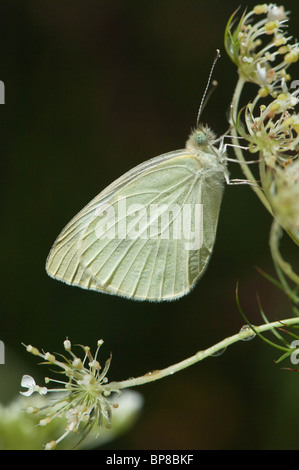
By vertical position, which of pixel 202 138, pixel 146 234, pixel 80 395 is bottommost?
pixel 80 395

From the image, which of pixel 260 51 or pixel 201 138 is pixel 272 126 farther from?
pixel 201 138

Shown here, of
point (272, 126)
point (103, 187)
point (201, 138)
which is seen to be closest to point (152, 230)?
point (201, 138)

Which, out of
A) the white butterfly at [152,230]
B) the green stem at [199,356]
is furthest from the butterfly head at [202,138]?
the green stem at [199,356]

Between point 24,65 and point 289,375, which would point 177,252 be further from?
point 24,65

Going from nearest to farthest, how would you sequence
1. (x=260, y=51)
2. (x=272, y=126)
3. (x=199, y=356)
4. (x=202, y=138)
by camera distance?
(x=199, y=356) < (x=272, y=126) < (x=260, y=51) < (x=202, y=138)

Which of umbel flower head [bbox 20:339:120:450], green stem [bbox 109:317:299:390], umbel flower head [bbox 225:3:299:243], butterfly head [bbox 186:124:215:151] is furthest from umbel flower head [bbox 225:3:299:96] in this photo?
umbel flower head [bbox 20:339:120:450]

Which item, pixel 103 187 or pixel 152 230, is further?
pixel 103 187
